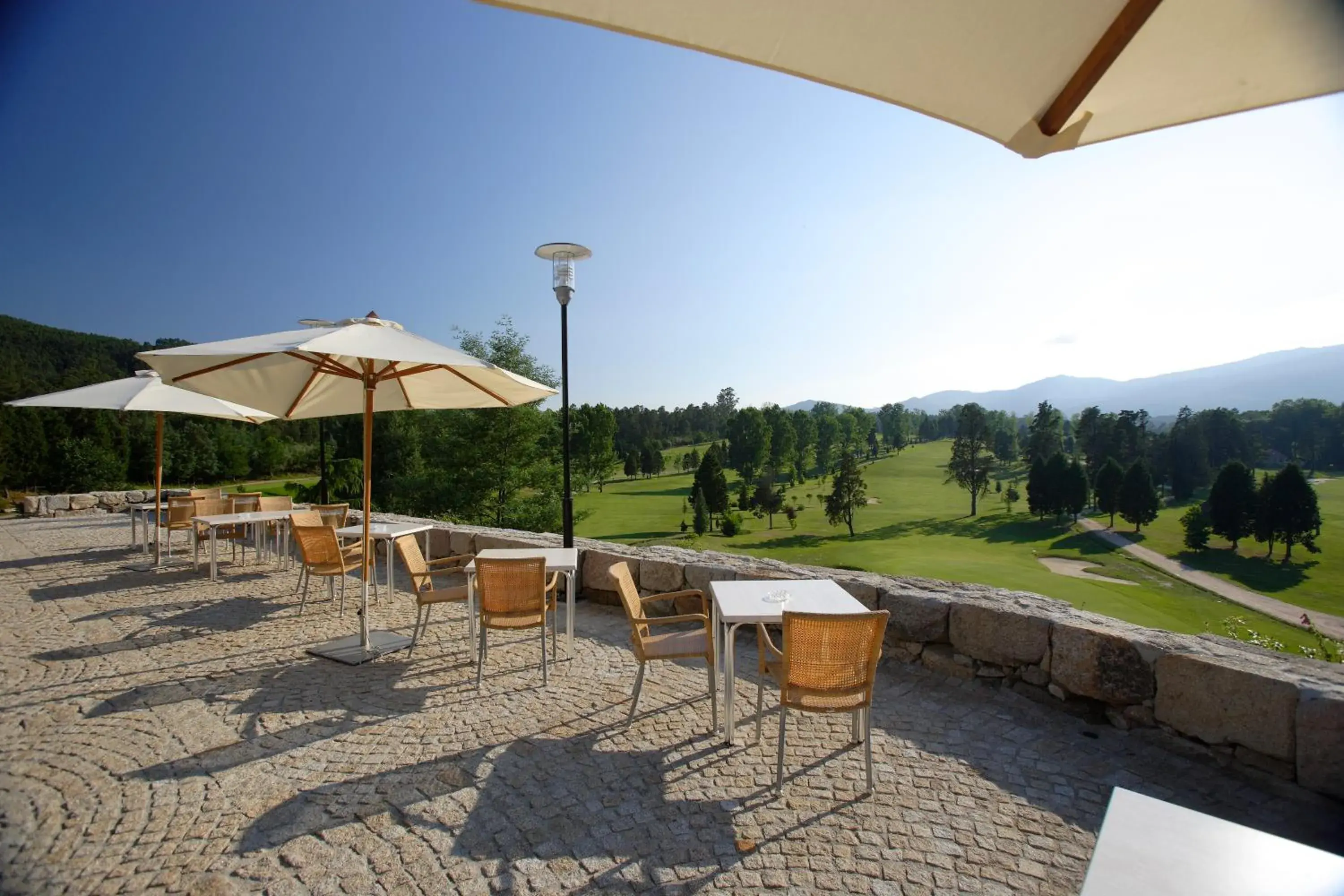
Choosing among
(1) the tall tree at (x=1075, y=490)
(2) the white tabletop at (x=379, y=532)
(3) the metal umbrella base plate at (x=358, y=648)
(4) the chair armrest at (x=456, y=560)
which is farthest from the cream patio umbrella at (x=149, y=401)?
(1) the tall tree at (x=1075, y=490)

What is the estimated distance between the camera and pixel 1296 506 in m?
20.0

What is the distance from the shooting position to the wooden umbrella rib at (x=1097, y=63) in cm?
136

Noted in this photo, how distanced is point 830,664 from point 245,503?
903 cm

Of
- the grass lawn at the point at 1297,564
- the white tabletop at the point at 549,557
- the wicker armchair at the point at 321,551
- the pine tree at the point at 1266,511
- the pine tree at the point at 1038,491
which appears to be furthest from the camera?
the pine tree at the point at 1038,491

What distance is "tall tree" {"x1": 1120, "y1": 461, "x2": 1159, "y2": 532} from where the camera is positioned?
34625mm

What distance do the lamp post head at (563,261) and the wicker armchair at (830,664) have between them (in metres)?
4.46

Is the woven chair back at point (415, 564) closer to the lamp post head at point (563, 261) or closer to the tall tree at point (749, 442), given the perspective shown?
the lamp post head at point (563, 261)

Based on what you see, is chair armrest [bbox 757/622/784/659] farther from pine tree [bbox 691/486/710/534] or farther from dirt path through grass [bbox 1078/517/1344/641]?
pine tree [bbox 691/486/710/534]

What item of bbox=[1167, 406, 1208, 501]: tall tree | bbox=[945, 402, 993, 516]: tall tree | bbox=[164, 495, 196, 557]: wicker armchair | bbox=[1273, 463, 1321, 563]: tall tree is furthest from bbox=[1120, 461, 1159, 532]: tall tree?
bbox=[164, 495, 196, 557]: wicker armchair

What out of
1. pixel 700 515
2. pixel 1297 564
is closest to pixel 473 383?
pixel 1297 564

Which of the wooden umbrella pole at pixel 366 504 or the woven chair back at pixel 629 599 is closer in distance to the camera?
the woven chair back at pixel 629 599

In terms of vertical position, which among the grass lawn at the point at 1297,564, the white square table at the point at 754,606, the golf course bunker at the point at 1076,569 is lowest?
the golf course bunker at the point at 1076,569

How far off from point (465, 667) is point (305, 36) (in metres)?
6.29

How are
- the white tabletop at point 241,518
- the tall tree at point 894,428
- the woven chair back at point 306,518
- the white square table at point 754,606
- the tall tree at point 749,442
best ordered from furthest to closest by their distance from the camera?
1. the tall tree at point 894,428
2. the tall tree at point 749,442
3. the white tabletop at point 241,518
4. the woven chair back at point 306,518
5. the white square table at point 754,606
